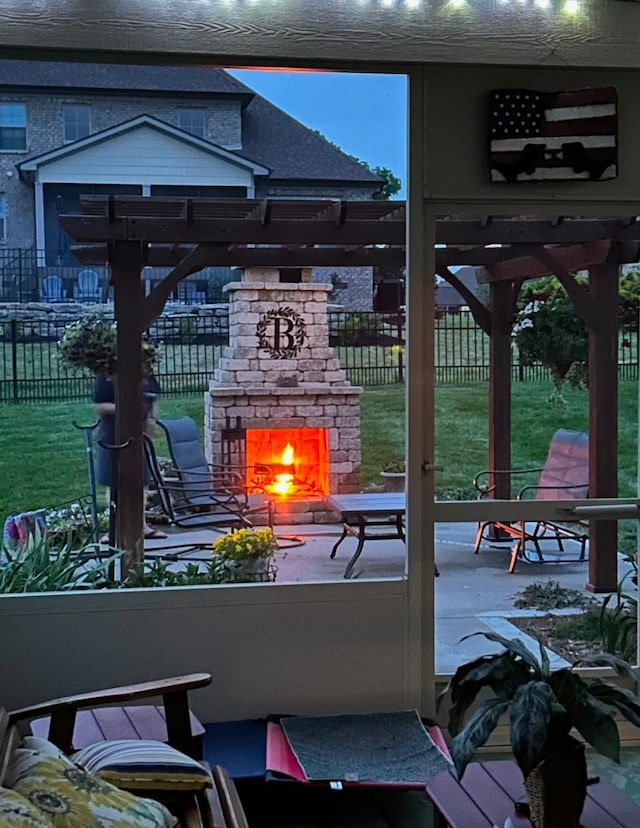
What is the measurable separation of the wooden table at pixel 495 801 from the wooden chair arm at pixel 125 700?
765 mm

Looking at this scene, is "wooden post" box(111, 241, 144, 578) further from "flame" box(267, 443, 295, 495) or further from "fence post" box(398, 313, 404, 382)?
"fence post" box(398, 313, 404, 382)

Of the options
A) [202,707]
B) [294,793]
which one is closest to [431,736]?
[294,793]

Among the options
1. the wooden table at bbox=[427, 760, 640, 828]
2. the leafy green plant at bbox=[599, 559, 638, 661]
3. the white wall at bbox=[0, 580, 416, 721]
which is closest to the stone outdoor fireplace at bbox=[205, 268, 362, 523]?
the white wall at bbox=[0, 580, 416, 721]

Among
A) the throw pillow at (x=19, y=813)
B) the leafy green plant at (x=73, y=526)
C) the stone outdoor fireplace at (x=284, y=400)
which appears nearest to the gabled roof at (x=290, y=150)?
the stone outdoor fireplace at (x=284, y=400)

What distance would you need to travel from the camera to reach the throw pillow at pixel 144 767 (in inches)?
99.7

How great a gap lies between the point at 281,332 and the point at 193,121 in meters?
0.88

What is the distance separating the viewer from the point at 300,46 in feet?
12.2

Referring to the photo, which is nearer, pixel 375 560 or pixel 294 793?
pixel 294 793

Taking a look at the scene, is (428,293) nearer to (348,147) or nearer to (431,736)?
(348,147)

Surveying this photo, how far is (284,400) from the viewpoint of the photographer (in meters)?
3.98

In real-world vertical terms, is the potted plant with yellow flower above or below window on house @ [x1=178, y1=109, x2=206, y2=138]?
below

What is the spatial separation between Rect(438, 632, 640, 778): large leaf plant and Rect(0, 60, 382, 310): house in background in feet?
6.39

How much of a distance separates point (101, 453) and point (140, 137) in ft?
4.06

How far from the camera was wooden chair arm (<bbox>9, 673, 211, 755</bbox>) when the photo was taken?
288 centimetres
